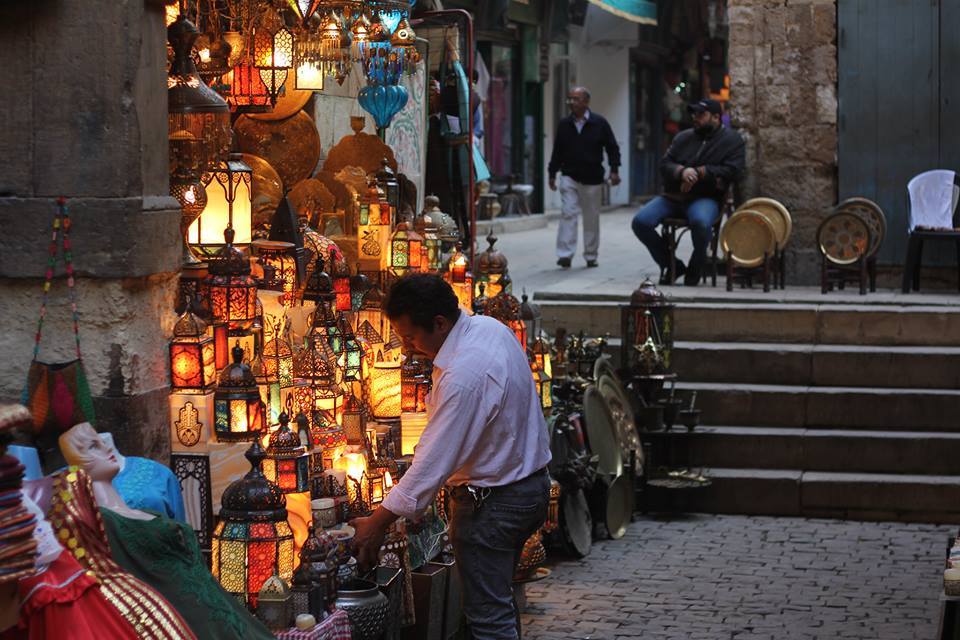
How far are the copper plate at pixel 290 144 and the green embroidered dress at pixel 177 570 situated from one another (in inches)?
146

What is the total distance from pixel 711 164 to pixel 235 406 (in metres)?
7.20

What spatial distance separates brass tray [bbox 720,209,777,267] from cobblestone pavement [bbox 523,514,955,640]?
2845 mm

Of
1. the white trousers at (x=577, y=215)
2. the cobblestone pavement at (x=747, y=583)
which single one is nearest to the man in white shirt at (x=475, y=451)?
the cobblestone pavement at (x=747, y=583)

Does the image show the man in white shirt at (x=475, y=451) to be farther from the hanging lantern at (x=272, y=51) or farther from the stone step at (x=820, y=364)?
the stone step at (x=820, y=364)

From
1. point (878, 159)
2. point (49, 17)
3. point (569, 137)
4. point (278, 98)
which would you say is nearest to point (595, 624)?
point (278, 98)

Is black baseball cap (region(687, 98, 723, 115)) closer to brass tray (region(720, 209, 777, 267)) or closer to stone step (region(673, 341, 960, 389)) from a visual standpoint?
brass tray (region(720, 209, 777, 267))

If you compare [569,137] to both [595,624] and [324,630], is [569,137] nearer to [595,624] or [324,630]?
[595,624]

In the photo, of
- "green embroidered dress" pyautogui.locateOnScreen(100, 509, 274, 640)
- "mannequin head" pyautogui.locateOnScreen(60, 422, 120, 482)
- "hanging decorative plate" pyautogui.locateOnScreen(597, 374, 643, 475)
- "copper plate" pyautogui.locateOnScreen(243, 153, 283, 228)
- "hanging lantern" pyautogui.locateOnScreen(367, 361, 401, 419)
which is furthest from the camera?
"hanging decorative plate" pyautogui.locateOnScreen(597, 374, 643, 475)

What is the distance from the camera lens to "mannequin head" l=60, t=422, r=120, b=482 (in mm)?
4578

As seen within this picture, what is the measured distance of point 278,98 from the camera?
26.1ft

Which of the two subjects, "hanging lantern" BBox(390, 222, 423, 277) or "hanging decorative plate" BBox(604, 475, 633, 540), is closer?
"hanging lantern" BBox(390, 222, 423, 277)

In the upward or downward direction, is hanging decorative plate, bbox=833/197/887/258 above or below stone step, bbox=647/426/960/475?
above

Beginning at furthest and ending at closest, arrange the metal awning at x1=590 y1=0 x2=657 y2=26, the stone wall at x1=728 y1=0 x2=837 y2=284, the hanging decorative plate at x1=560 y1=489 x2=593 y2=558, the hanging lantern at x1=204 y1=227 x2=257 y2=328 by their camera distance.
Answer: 1. the metal awning at x1=590 y1=0 x2=657 y2=26
2. the stone wall at x1=728 y1=0 x2=837 y2=284
3. the hanging decorative plate at x1=560 y1=489 x2=593 y2=558
4. the hanging lantern at x1=204 y1=227 x2=257 y2=328

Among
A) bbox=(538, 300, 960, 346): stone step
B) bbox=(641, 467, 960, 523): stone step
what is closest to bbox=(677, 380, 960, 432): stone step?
bbox=(641, 467, 960, 523): stone step
